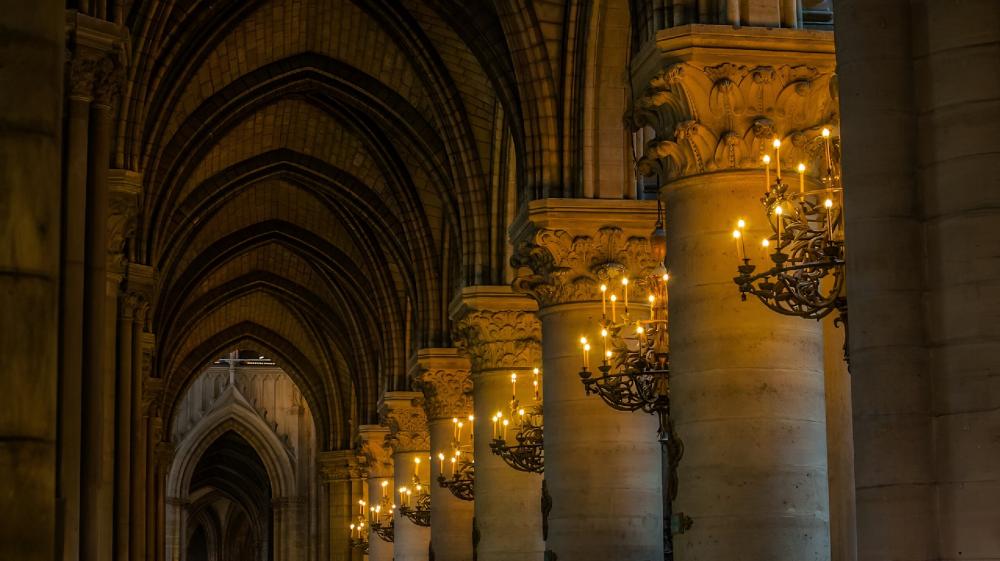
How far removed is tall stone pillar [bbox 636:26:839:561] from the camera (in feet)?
50.2

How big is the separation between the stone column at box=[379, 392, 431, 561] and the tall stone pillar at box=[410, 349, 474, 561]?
13.6 ft

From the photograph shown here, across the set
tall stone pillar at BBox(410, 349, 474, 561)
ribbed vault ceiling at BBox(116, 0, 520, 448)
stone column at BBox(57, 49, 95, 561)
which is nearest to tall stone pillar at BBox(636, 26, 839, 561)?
stone column at BBox(57, 49, 95, 561)

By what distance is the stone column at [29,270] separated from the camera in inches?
259

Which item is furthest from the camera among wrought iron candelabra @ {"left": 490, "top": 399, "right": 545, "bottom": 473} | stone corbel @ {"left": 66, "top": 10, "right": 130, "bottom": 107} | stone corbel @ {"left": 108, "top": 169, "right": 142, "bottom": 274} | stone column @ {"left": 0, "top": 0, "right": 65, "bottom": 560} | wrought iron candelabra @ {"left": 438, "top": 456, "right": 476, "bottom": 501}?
wrought iron candelabra @ {"left": 438, "top": 456, "right": 476, "bottom": 501}

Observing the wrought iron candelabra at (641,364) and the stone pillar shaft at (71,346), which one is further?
the wrought iron candelabra at (641,364)

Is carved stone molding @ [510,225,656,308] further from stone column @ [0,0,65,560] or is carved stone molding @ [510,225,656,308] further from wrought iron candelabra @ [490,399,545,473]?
stone column @ [0,0,65,560]

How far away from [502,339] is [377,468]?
1778 centimetres

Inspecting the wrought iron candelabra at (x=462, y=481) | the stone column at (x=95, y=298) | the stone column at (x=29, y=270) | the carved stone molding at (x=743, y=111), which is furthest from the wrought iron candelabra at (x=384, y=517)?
the stone column at (x=29, y=270)

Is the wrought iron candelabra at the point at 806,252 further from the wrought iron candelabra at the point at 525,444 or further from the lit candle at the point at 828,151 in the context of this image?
the wrought iron candelabra at the point at 525,444

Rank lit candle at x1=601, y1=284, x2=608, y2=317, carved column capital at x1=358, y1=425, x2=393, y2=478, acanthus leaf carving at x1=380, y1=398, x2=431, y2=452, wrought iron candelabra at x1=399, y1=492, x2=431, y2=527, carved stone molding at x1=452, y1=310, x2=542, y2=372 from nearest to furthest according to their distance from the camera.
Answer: lit candle at x1=601, y1=284, x2=608, y2=317
carved stone molding at x1=452, y1=310, x2=542, y2=372
wrought iron candelabra at x1=399, y1=492, x2=431, y2=527
acanthus leaf carving at x1=380, y1=398, x2=431, y2=452
carved column capital at x1=358, y1=425, x2=393, y2=478

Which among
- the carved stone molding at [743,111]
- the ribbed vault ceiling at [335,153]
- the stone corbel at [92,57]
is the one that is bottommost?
the carved stone molding at [743,111]

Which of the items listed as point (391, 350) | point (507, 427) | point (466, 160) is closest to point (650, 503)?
point (507, 427)

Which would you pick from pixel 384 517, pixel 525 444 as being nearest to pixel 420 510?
pixel 384 517

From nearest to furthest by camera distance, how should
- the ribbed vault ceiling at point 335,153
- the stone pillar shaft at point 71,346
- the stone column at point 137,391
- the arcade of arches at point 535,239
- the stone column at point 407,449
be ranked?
the arcade of arches at point 535,239 → the stone pillar shaft at point 71,346 → the ribbed vault ceiling at point 335,153 → the stone column at point 137,391 → the stone column at point 407,449
